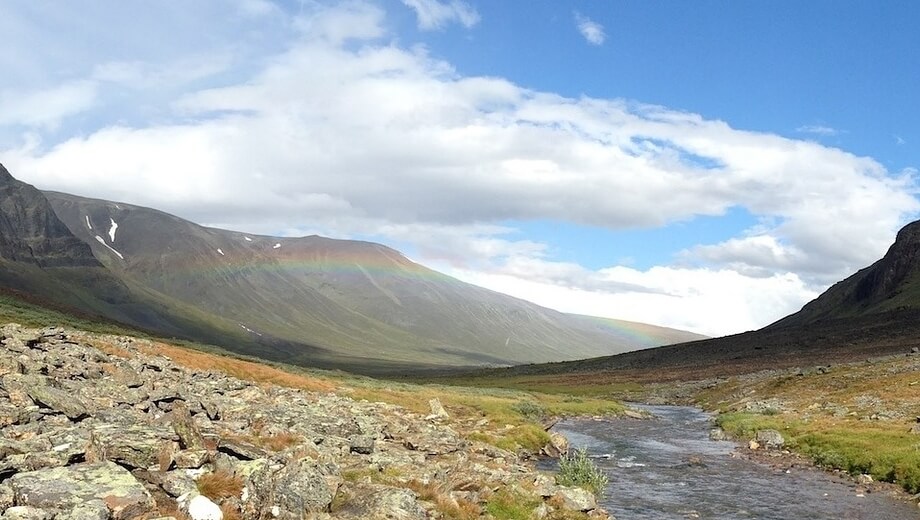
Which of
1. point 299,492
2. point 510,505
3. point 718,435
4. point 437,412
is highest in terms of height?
point 299,492

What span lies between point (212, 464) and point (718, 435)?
188 feet

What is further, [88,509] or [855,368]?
[855,368]

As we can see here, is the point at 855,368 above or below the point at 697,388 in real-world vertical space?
above

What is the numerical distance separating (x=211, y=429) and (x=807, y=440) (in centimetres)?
4737

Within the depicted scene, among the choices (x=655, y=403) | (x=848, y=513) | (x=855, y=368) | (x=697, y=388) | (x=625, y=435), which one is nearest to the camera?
(x=848, y=513)

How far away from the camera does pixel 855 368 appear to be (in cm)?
11062

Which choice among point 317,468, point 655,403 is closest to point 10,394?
point 317,468

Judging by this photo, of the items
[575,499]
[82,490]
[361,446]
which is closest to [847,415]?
[575,499]

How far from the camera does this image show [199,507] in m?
16.6

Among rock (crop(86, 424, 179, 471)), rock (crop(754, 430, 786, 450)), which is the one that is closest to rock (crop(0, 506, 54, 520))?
rock (crop(86, 424, 179, 471))

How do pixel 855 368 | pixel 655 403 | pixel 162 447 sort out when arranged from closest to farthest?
pixel 162 447, pixel 855 368, pixel 655 403

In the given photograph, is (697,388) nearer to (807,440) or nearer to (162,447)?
(807,440)

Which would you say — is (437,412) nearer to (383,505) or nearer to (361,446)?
(361,446)

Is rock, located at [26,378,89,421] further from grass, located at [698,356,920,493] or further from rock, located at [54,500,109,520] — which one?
grass, located at [698,356,920,493]
